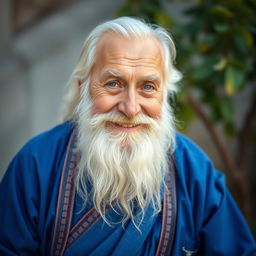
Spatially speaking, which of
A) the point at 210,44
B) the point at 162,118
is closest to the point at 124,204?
the point at 162,118

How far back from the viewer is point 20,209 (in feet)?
6.61

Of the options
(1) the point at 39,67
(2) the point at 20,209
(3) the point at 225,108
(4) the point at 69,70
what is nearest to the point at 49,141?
(2) the point at 20,209

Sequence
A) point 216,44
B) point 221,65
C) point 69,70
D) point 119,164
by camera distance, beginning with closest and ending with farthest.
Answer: point 119,164 < point 221,65 < point 216,44 < point 69,70

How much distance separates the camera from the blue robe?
198 centimetres

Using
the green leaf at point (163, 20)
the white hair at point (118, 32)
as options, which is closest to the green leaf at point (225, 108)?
the green leaf at point (163, 20)

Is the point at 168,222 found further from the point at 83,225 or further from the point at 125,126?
the point at 125,126

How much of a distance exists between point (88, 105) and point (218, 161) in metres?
2.75

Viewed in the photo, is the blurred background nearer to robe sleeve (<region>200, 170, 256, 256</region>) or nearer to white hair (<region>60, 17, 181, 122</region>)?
white hair (<region>60, 17, 181, 122</region>)

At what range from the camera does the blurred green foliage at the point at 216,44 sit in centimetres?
276

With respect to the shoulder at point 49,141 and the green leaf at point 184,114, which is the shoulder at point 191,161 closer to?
the shoulder at point 49,141

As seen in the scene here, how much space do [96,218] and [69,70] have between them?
240cm

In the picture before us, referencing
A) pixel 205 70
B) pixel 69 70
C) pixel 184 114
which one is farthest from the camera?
pixel 69 70

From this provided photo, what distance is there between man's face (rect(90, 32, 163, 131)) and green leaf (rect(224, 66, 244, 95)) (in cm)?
80

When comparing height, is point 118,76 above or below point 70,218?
above
